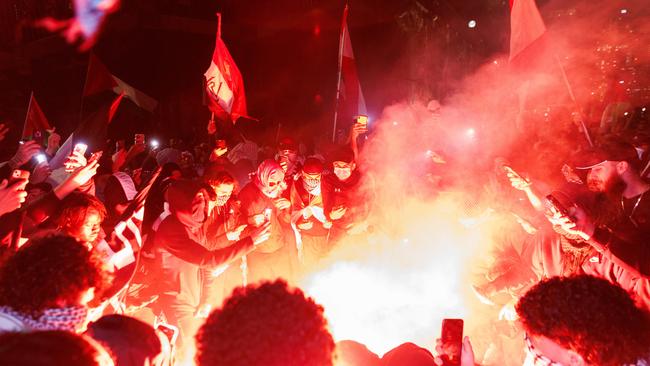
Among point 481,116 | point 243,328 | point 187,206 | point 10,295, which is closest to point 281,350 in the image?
point 243,328

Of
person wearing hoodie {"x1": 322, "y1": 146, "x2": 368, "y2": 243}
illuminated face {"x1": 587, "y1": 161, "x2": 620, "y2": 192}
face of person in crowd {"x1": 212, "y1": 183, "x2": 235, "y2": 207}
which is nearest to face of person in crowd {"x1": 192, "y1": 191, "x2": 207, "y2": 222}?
face of person in crowd {"x1": 212, "y1": 183, "x2": 235, "y2": 207}

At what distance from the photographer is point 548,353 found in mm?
2215

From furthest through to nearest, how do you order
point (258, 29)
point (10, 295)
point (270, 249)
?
point (258, 29)
point (270, 249)
point (10, 295)

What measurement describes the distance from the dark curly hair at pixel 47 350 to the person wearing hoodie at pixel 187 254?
2985 millimetres

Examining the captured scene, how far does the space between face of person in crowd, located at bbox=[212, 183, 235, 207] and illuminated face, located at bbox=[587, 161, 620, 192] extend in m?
4.03

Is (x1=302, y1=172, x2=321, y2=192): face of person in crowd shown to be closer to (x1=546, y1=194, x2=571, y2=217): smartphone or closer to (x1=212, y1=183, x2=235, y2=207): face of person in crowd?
(x1=212, y1=183, x2=235, y2=207): face of person in crowd

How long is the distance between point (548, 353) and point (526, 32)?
17.8ft

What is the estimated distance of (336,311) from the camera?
20.4 feet

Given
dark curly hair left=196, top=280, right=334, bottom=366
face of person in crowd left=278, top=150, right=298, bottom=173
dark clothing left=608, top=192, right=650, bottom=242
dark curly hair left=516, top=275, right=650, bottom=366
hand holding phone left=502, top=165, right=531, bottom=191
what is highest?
dark curly hair left=196, top=280, right=334, bottom=366

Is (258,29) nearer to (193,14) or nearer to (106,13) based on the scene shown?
(193,14)

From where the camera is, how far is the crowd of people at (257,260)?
71.0 inches

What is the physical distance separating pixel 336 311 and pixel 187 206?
2.67 metres

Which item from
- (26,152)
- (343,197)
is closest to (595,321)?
(343,197)

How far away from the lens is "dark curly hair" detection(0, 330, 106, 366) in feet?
4.83
